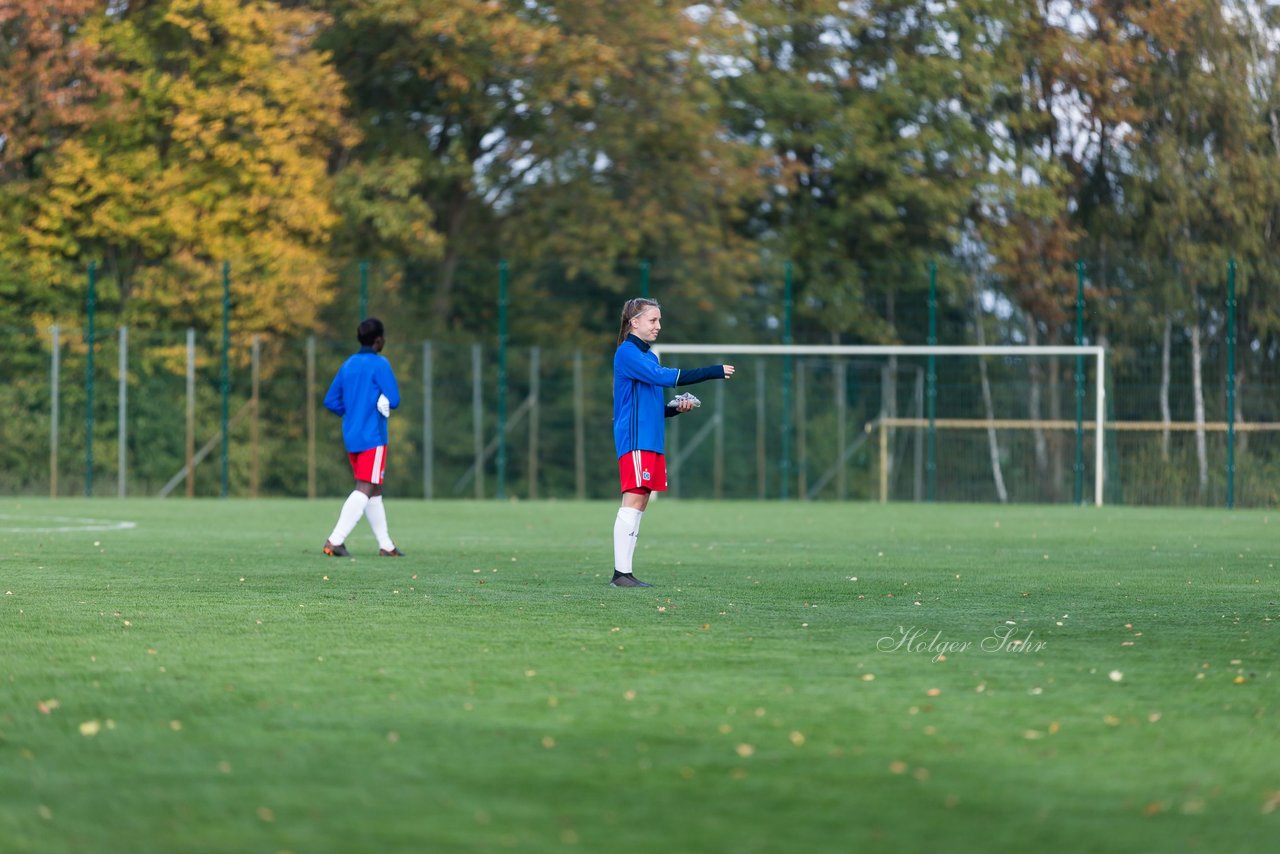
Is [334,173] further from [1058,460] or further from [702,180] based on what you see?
[1058,460]

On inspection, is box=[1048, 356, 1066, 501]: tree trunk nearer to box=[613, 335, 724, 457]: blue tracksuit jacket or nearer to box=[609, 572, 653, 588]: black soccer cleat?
box=[609, 572, 653, 588]: black soccer cleat

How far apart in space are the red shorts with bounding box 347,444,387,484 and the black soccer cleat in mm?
2900

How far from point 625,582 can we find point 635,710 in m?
4.90

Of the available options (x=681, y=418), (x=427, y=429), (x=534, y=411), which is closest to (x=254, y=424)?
(x=427, y=429)

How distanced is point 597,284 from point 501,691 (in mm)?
25074

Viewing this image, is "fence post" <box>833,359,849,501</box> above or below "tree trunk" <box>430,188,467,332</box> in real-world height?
below

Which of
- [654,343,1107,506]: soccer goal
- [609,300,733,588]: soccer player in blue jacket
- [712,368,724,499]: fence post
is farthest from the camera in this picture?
[712,368,724,499]: fence post

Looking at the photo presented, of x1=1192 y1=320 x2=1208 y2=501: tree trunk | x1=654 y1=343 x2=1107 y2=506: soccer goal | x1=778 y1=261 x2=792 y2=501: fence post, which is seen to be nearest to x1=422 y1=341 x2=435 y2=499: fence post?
x1=654 y1=343 x2=1107 y2=506: soccer goal

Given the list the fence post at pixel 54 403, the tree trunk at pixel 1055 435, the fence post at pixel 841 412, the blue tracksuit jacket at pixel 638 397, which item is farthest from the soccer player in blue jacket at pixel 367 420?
the fence post at pixel 841 412

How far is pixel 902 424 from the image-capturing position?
28656mm

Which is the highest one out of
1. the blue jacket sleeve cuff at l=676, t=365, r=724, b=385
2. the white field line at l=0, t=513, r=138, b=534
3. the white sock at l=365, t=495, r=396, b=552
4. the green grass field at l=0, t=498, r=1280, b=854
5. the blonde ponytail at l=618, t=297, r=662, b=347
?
the blonde ponytail at l=618, t=297, r=662, b=347

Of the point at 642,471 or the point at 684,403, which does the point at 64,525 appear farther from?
the point at 684,403

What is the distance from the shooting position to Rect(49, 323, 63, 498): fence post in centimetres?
2742

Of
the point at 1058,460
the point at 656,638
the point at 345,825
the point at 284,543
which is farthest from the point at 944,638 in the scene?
the point at 1058,460
